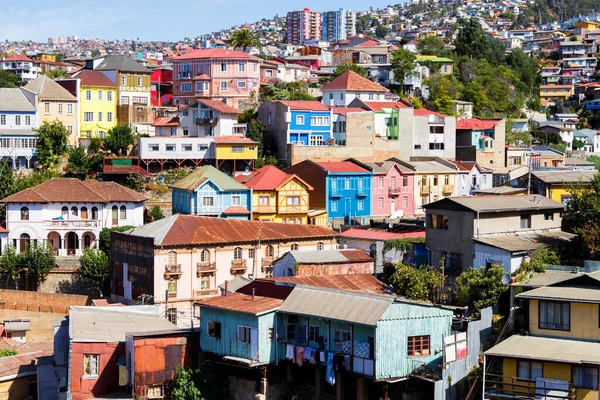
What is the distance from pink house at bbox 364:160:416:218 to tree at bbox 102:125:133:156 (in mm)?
14771

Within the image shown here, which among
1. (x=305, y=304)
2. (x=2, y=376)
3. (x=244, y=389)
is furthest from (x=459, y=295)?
(x=2, y=376)

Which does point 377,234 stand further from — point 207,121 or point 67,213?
point 207,121

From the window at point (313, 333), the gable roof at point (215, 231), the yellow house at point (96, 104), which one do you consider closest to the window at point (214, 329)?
the window at point (313, 333)

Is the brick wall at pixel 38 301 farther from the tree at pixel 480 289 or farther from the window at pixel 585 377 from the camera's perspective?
the window at pixel 585 377

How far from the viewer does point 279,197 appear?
188 feet

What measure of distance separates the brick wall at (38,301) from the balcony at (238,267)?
7248mm

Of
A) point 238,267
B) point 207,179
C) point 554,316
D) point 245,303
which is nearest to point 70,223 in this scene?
point 207,179

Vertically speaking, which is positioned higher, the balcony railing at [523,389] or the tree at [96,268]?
the tree at [96,268]

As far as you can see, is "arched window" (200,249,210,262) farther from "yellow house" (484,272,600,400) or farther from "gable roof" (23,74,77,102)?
"gable roof" (23,74,77,102)

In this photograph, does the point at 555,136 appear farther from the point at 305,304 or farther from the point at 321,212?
the point at 305,304

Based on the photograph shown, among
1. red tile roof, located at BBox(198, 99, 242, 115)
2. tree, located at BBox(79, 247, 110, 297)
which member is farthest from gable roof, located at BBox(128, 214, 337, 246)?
red tile roof, located at BBox(198, 99, 242, 115)

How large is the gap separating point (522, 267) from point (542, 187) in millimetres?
12074

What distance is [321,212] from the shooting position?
193 feet

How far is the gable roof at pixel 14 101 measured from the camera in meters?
64.8
